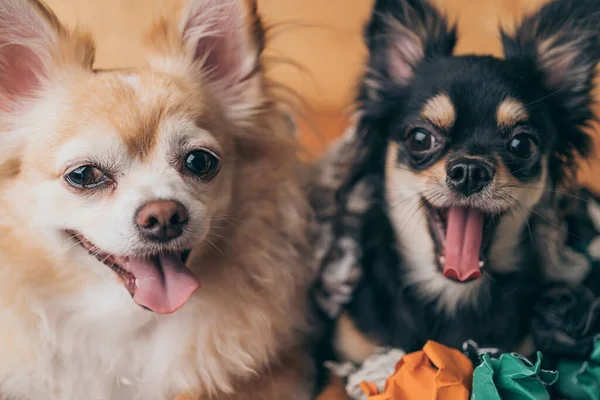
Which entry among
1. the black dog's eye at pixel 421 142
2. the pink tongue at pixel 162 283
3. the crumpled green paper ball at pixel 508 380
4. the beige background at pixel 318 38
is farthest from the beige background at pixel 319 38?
the crumpled green paper ball at pixel 508 380

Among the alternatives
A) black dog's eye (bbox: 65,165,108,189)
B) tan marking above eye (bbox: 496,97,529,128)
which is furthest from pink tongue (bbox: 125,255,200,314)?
tan marking above eye (bbox: 496,97,529,128)

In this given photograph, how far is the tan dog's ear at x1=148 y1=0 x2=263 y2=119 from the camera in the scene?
1170mm

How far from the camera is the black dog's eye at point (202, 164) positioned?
106 cm

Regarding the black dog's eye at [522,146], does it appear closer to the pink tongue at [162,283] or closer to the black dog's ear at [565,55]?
the black dog's ear at [565,55]

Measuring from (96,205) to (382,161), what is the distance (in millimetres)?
583

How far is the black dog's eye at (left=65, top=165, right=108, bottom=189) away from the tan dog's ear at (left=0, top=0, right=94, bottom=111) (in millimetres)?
224

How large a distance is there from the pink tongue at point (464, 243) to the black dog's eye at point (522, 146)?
0.13 metres

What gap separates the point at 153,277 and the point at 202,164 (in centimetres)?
22

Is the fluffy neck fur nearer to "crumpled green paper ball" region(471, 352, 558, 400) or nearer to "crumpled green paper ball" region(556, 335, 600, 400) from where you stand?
"crumpled green paper ball" region(471, 352, 558, 400)

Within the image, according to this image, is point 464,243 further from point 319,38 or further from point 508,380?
point 319,38

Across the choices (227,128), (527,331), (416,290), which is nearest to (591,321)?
(527,331)

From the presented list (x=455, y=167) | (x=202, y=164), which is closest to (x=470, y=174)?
(x=455, y=167)

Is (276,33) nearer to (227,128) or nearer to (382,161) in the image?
(227,128)

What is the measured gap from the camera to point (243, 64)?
4.02ft
